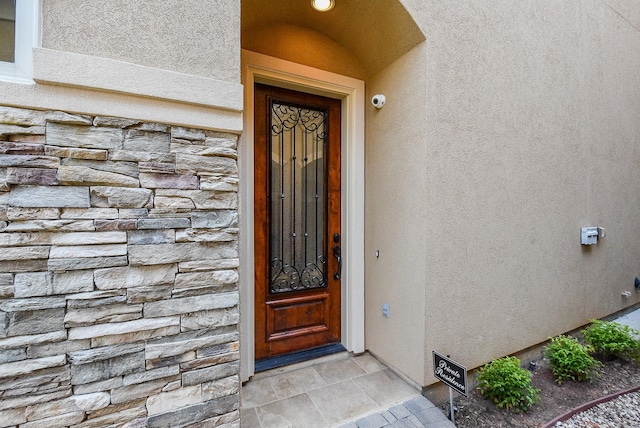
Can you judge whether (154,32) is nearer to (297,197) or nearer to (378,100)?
(297,197)

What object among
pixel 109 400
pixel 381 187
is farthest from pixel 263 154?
pixel 109 400

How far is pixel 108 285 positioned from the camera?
1389 millimetres

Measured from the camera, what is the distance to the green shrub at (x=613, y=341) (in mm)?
2869

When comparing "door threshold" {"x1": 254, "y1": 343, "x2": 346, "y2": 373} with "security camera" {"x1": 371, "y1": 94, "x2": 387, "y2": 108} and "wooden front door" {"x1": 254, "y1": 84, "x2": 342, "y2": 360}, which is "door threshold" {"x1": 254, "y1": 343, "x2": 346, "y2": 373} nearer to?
"wooden front door" {"x1": 254, "y1": 84, "x2": 342, "y2": 360}

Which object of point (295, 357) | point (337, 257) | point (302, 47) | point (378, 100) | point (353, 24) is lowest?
point (295, 357)

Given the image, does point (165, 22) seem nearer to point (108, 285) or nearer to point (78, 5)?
point (78, 5)

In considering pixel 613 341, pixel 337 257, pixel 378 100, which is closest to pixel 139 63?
pixel 378 100

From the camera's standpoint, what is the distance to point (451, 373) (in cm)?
210

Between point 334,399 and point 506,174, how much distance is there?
8.05 ft

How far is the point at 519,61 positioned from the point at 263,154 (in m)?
2.57

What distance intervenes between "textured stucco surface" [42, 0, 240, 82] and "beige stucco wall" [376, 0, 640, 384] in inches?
59.4

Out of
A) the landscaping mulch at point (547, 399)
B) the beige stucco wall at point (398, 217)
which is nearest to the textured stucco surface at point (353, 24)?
the beige stucco wall at point (398, 217)

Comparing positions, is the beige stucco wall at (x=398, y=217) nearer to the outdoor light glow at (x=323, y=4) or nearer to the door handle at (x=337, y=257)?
the door handle at (x=337, y=257)

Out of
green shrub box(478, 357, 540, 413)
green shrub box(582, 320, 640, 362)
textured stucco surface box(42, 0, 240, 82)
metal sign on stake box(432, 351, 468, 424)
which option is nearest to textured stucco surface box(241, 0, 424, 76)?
textured stucco surface box(42, 0, 240, 82)
